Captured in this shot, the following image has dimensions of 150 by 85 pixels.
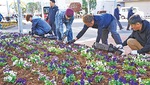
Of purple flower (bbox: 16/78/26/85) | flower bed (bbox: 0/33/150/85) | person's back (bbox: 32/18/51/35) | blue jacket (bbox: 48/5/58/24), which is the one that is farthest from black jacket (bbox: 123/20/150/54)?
blue jacket (bbox: 48/5/58/24)

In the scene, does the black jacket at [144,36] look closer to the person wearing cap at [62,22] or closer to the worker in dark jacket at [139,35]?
the worker in dark jacket at [139,35]

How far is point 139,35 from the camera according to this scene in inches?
207

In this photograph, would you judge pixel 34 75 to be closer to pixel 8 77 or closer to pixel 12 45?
pixel 8 77

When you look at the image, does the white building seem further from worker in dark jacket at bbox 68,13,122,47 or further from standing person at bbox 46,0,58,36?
worker in dark jacket at bbox 68,13,122,47

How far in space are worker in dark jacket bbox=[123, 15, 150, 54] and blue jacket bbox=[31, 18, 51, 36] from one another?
3939 millimetres

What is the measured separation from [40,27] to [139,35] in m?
4.37

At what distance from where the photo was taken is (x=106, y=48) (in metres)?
5.56

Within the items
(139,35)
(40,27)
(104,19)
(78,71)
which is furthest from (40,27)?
(78,71)

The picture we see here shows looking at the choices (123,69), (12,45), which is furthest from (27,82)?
(12,45)

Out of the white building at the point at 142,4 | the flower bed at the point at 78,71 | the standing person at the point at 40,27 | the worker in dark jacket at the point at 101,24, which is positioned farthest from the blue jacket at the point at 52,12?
the white building at the point at 142,4

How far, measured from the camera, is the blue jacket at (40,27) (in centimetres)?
872

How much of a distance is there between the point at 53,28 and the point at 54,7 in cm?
78

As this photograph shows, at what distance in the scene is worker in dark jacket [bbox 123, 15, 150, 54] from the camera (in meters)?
4.72

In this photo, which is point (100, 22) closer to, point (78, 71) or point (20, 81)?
point (78, 71)
